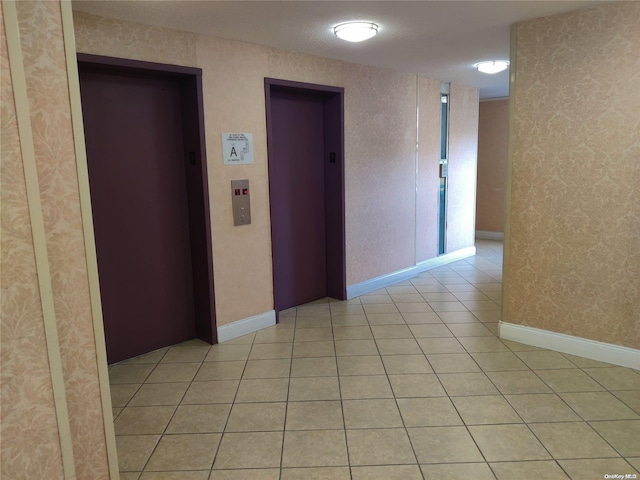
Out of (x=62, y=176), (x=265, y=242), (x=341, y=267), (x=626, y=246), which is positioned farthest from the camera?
(x=341, y=267)

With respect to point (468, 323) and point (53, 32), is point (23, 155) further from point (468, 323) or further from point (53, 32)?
point (468, 323)

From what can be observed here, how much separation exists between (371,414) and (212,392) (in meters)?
1.06

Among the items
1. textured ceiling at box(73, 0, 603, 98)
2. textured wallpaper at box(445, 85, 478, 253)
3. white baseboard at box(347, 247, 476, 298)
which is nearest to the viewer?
textured ceiling at box(73, 0, 603, 98)

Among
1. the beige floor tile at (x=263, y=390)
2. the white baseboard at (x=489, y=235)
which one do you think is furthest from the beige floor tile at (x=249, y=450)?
the white baseboard at (x=489, y=235)

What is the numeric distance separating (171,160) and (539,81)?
2848 millimetres

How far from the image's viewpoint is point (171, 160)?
3514 millimetres

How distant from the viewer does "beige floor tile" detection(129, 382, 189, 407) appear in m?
2.80

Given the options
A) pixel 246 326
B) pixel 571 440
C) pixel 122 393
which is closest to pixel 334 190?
pixel 246 326

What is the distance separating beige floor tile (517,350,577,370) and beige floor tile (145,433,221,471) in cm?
223

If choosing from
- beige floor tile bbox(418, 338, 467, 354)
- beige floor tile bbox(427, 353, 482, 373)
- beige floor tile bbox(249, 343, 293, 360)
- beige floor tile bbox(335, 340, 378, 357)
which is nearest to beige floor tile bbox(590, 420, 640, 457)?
beige floor tile bbox(427, 353, 482, 373)

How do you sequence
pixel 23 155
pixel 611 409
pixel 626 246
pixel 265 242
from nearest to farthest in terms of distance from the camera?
1. pixel 23 155
2. pixel 611 409
3. pixel 626 246
4. pixel 265 242

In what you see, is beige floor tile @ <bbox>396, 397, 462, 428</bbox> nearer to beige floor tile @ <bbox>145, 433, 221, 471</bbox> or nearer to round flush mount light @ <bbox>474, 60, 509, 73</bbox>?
beige floor tile @ <bbox>145, 433, 221, 471</bbox>

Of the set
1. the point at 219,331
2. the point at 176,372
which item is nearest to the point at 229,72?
the point at 219,331

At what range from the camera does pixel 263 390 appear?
2922mm
